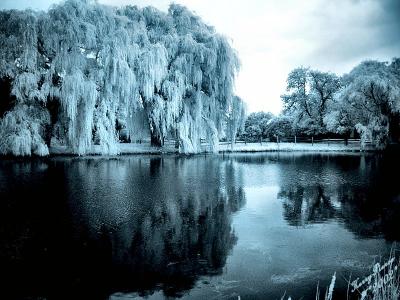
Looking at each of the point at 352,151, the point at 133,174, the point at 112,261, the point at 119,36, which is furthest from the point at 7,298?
the point at 352,151

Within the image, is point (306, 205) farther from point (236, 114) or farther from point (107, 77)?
point (236, 114)

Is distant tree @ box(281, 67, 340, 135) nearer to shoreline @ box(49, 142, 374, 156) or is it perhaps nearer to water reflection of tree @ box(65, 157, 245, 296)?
shoreline @ box(49, 142, 374, 156)

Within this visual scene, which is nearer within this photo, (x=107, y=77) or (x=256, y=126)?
(x=107, y=77)

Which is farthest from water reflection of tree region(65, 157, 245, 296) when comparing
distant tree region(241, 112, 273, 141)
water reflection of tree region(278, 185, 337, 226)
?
distant tree region(241, 112, 273, 141)

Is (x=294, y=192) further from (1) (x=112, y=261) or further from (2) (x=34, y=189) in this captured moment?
(2) (x=34, y=189)

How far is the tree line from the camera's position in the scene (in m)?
29.4

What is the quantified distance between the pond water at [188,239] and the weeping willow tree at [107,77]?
32.2 ft

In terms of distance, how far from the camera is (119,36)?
71.0 ft

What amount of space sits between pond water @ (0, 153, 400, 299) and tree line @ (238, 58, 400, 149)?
18.0 m

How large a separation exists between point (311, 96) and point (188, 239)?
38715mm

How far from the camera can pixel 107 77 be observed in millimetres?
21625

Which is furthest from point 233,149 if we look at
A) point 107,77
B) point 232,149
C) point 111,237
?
point 111,237

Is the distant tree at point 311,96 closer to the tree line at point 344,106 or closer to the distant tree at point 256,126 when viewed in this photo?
the tree line at point 344,106

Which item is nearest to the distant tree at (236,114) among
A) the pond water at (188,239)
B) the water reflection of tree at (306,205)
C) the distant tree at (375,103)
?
the distant tree at (375,103)
